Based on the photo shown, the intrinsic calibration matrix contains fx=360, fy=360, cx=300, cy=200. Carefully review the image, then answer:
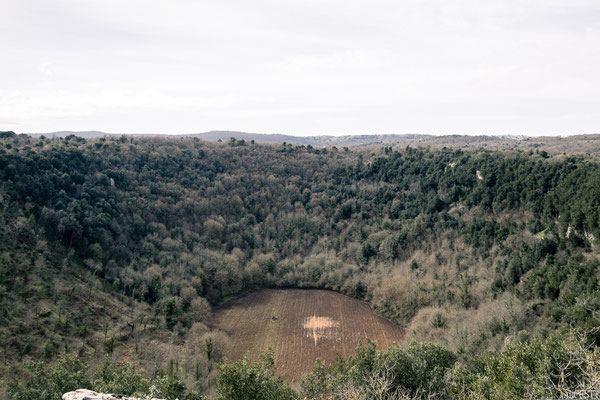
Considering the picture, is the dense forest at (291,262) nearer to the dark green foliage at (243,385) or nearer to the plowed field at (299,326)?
the dark green foliage at (243,385)

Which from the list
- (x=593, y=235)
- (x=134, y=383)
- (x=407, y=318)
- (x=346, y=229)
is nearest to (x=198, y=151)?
(x=346, y=229)

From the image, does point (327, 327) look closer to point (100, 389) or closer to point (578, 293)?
point (578, 293)

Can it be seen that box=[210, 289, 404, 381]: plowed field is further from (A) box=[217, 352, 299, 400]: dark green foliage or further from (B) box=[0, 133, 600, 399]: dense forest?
(A) box=[217, 352, 299, 400]: dark green foliage

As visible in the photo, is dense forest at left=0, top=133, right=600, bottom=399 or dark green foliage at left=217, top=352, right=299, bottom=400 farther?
dense forest at left=0, top=133, right=600, bottom=399

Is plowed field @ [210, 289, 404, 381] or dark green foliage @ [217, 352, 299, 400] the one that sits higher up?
dark green foliage @ [217, 352, 299, 400]

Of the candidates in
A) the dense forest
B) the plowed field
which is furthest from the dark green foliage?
the plowed field

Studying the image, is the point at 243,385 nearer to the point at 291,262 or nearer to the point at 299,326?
the point at 299,326

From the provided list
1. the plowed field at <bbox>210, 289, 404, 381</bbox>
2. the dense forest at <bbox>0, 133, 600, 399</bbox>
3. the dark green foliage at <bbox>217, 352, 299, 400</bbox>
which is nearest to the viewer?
the dark green foliage at <bbox>217, 352, 299, 400</bbox>
